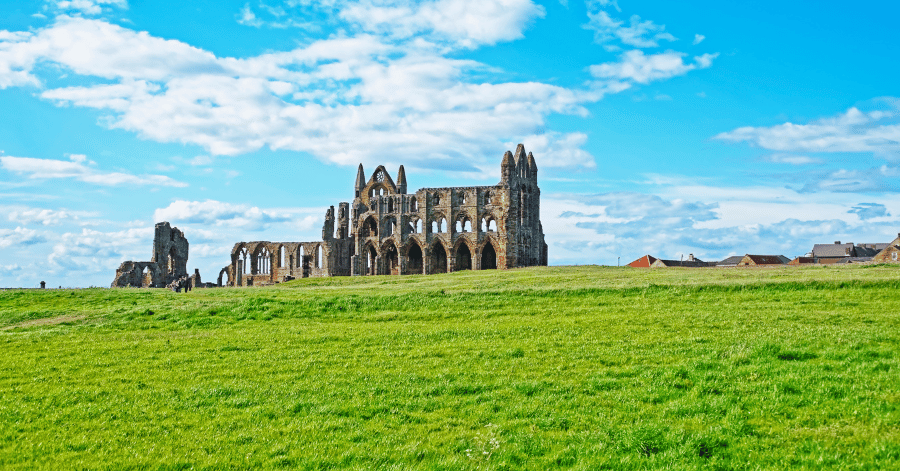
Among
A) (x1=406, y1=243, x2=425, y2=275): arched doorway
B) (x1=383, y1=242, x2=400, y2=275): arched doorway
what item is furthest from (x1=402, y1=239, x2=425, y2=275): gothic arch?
(x1=383, y1=242, x2=400, y2=275): arched doorway

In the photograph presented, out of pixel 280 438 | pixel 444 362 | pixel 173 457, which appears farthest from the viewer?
pixel 444 362

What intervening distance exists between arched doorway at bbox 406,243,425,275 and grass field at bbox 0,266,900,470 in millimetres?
53433

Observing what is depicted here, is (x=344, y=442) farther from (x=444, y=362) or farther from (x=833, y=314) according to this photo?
(x=833, y=314)

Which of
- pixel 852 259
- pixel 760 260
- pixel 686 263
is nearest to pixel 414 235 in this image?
pixel 686 263

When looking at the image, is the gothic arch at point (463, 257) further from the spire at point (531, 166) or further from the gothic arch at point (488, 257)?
the spire at point (531, 166)

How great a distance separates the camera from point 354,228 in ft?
272

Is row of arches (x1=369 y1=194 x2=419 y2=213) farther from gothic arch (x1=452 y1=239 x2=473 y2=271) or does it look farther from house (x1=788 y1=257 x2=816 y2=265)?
house (x1=788 y1=257 x2=816 y2=265)

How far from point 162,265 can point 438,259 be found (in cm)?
3001

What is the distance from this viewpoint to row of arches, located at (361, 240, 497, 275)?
7412 centimetres

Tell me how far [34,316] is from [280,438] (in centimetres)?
2475

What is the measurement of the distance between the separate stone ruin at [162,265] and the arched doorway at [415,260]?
2369 cm

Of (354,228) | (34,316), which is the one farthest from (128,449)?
(354,228)

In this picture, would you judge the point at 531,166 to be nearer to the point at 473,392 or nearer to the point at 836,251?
the point at 836,251

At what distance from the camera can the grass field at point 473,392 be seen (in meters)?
9.62
